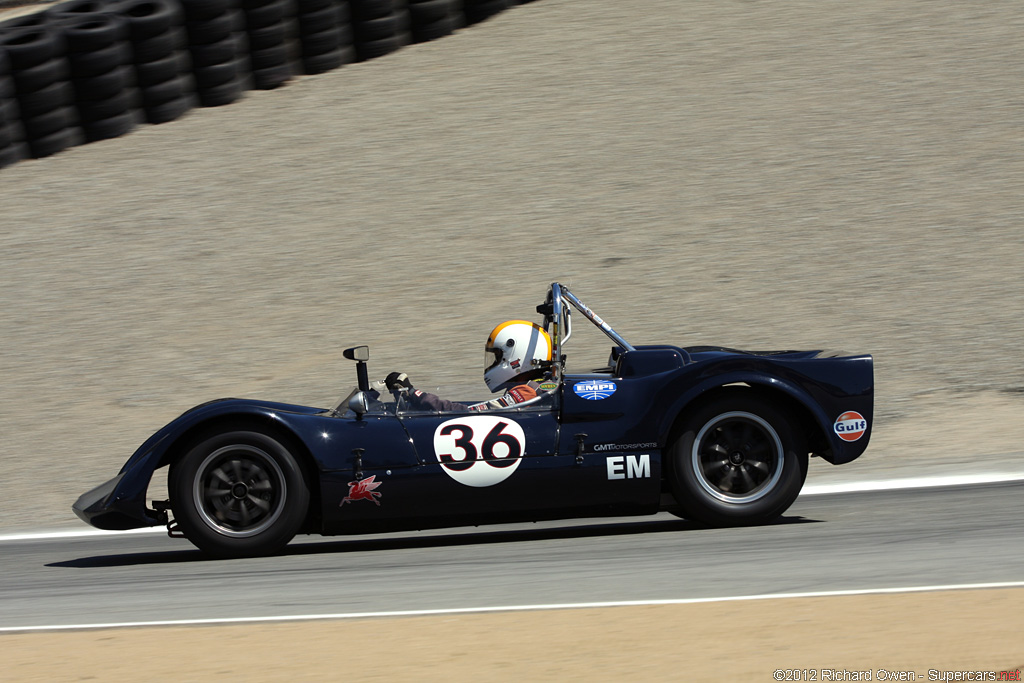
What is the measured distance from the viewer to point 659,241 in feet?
41.2

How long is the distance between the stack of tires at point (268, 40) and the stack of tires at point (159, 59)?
0.89 m

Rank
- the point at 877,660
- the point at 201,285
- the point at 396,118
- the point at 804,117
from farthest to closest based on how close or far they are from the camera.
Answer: the point at 396,118 → the point at 804,117 → the point at 201,285 → the point at 877,660

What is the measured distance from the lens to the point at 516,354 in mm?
6543

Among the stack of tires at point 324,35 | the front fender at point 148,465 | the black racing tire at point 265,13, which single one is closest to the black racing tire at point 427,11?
the stack of tires at point 324,35

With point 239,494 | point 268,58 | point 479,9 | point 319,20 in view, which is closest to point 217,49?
point 268,58

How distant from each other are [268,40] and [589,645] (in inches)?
504

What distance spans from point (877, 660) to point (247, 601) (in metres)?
2.64

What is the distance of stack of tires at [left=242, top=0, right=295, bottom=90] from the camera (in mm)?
14914

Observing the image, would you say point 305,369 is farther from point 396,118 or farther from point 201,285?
point 396,118

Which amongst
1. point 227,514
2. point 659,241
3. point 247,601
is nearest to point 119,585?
point 227,514

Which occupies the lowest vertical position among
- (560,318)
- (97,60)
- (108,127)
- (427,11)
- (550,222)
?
(560,318)

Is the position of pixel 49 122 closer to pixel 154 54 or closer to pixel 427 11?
pixel 154 54

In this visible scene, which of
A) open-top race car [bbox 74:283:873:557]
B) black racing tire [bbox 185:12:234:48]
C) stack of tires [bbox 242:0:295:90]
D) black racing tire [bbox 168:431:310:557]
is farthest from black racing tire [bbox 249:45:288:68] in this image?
black racing tire [bbox 168:431:310:557]

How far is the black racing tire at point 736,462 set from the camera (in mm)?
6055
